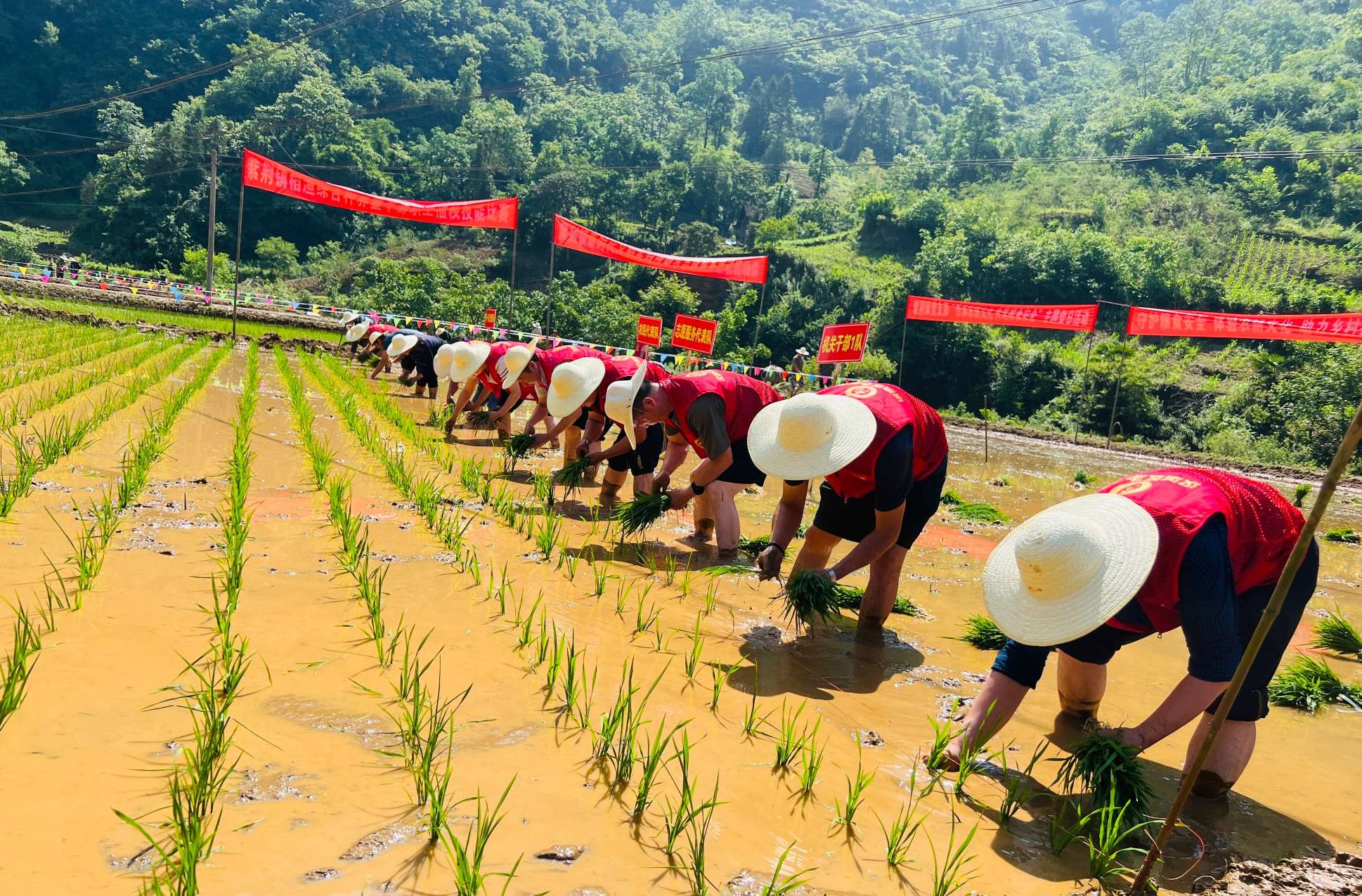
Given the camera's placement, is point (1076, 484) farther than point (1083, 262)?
No

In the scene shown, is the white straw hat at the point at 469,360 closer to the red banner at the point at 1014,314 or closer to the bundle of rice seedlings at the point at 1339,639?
the bundle of rice seedlings at the point at 1339,639

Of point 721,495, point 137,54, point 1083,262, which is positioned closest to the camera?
point 721,495

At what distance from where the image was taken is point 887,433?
12.0 feet

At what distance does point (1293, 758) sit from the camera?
3154 millimetres

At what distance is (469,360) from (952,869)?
762cm

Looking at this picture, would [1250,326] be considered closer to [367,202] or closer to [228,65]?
[367,202]

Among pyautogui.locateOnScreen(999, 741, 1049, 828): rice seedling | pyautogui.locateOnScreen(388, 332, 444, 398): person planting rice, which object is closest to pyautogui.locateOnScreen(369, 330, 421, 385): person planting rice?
pyautogui.locateOnScreen(388, 332, 444, 398): person planting rice

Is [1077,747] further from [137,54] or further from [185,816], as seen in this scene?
[137,54]

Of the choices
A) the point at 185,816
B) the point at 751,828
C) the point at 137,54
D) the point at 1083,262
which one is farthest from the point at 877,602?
the point at 137,54

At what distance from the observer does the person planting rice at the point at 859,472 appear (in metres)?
3.64

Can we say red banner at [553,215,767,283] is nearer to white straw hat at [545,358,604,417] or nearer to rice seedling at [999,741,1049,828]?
white straw hat at [545,358,604,417]

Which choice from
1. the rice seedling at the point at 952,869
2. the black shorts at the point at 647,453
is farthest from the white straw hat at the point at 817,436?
the black shorts at the point at 647,453

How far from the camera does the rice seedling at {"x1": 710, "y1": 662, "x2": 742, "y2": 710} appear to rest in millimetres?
2957

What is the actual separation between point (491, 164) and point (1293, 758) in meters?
63.1
